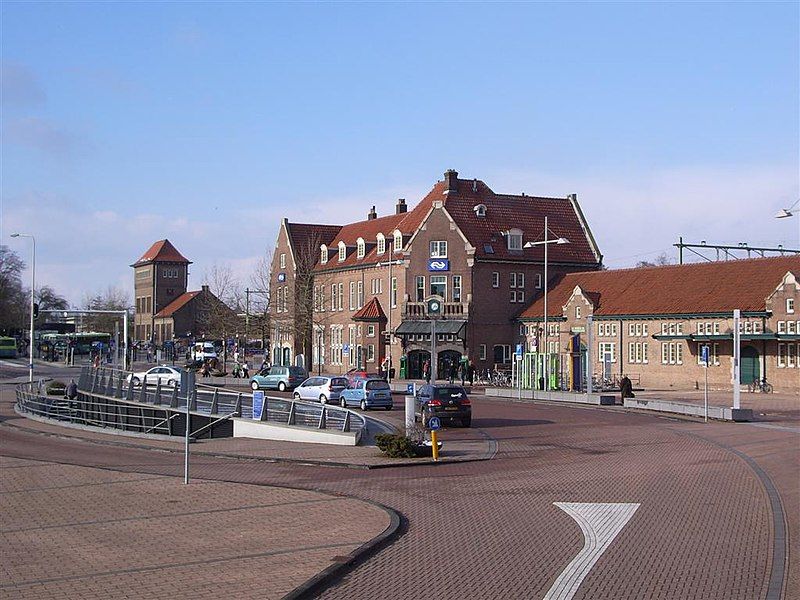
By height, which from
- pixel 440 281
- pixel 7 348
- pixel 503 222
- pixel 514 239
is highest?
pixel 503 222

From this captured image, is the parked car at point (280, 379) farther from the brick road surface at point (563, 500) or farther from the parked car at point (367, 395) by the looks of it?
the brick road surface at point (563, 500)

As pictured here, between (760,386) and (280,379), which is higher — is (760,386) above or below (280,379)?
below

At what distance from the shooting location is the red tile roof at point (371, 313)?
265 ft

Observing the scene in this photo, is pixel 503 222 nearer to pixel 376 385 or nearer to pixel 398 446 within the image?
pixel 376 385

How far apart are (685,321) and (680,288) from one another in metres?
3.99

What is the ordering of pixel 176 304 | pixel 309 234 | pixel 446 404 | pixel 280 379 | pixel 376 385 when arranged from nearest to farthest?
pixel 446 404
pixel 376 385
pixel 280 379
pixel 309 234
pixel 176 304

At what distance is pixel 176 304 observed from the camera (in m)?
157

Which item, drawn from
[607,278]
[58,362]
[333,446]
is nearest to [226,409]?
[333,446]

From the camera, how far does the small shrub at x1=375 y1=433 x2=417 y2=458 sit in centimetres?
2722

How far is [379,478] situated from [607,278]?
53306mm

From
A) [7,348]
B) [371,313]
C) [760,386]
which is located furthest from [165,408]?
[7,348]

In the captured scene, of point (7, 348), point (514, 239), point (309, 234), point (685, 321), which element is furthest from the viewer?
point (7, 348)

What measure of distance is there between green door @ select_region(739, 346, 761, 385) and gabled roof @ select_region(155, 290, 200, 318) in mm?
108026

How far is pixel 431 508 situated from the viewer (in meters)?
19.0
